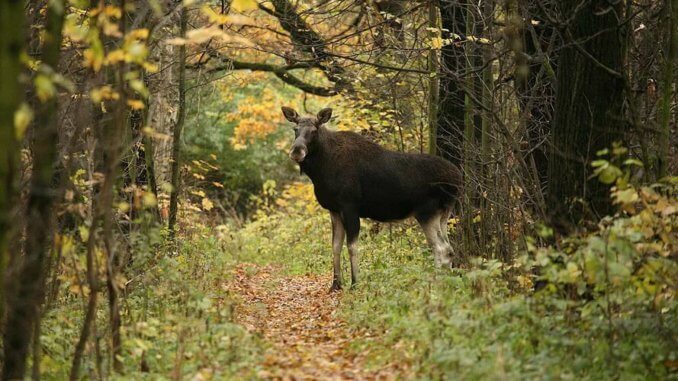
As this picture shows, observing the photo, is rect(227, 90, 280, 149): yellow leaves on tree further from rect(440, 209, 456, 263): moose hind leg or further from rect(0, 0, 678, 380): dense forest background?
rect(0, 0, 678, 380): dense forest background

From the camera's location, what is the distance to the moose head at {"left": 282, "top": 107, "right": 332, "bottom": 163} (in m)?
12.5

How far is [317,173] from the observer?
13.0 meters

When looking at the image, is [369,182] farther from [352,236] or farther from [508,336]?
[508,336]

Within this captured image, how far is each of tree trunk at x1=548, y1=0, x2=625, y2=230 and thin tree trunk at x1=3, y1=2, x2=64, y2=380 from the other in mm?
4343

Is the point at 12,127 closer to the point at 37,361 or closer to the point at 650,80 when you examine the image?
the point at 37,361

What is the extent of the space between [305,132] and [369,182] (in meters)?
1.28

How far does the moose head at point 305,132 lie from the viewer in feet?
41.1

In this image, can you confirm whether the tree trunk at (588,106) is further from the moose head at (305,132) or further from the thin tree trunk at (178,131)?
the thin tree trunk at (178,131)

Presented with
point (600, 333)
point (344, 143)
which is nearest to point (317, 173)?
point (344, 143)

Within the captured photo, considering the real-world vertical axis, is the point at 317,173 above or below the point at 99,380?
above

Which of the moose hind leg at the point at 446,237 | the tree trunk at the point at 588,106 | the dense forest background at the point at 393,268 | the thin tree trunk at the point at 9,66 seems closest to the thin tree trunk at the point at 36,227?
the dense forest background at the point at 393,268

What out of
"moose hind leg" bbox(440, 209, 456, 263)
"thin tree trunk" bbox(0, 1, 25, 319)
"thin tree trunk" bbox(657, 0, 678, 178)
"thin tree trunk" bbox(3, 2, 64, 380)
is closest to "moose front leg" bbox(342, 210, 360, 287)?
"moose hind leg" bbox(440, 209, 456, 263)

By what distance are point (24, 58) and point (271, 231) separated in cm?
1800

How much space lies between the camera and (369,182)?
13219mm
